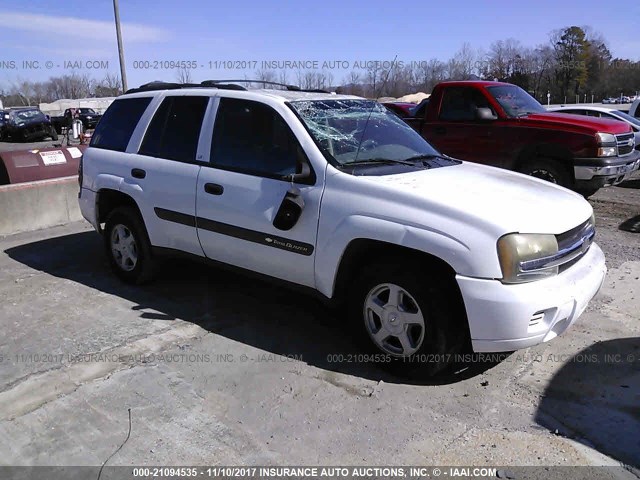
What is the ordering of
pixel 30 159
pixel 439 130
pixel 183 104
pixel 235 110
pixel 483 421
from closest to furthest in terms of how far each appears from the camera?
pixel 483 421 → pixel 235 110 → pixel 183 104 → pixel 30 159 → pixel 439 130

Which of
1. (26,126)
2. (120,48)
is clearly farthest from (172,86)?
(26,126)

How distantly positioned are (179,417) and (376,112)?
2915mm

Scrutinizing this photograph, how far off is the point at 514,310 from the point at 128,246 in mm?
3751

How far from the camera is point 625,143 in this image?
8.64 m

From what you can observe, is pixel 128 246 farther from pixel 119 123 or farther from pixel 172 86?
pixel 172 86

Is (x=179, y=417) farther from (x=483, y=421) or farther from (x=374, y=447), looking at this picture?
(x=483, y=421)

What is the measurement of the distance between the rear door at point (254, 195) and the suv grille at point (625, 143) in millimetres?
6106

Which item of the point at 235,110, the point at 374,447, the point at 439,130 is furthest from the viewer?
the point at 439,130

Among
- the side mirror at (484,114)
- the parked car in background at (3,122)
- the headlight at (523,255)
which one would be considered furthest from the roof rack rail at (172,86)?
the parked car in background at (3,122)

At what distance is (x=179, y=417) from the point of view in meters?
3.39

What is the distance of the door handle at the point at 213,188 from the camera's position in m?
4.46

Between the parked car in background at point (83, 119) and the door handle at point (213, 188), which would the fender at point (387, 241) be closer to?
the door handle at point (213, 188)

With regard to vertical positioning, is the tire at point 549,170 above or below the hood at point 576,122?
below

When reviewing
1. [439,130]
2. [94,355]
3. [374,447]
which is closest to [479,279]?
[374,447]
